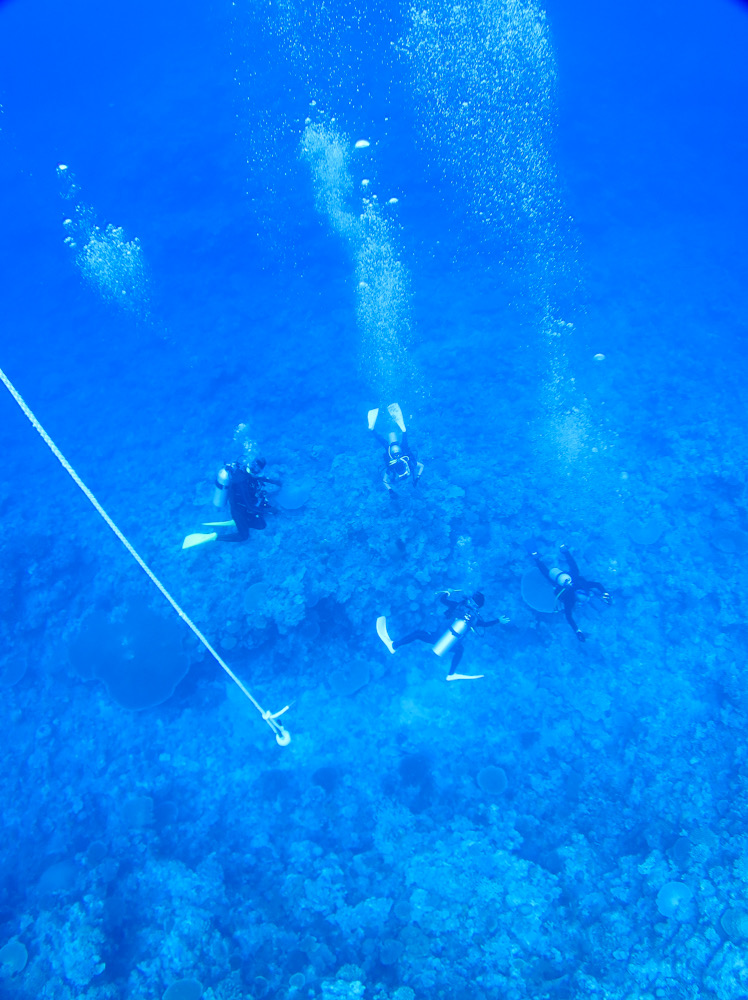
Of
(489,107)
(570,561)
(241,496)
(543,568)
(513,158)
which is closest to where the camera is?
(241,496)

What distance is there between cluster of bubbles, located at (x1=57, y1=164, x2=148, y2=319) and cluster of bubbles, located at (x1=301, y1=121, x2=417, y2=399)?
987 cm

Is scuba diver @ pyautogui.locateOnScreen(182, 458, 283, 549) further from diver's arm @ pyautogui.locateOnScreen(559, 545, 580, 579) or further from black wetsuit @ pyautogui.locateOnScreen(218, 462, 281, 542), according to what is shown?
diver's arm @ pyautogui.locateOnScreen(559, 545, 580, 579)

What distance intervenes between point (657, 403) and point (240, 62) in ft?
123

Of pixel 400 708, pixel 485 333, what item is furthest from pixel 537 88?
pixel 400 708

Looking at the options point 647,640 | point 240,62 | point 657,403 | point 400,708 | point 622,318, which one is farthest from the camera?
point 240,62

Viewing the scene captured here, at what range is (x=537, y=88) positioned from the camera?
35.6 metres

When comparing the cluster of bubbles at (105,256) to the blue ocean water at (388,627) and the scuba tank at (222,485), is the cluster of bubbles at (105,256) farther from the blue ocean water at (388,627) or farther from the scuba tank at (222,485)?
the scuba tank at (222,485)

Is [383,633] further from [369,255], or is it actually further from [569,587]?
[369,255]

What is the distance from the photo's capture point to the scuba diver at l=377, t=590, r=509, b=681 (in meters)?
8.84

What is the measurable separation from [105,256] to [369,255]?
48.2ft

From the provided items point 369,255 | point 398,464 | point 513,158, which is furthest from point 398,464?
point 513,158

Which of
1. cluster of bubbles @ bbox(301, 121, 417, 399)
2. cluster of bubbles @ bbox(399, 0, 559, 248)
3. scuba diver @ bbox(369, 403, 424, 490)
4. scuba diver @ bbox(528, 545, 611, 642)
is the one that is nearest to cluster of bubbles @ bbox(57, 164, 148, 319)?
cluster of bubbles @ bbox(301, 121, 417, 399)

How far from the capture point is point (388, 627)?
980 cm

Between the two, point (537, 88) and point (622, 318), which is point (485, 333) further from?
point (537, 88)
